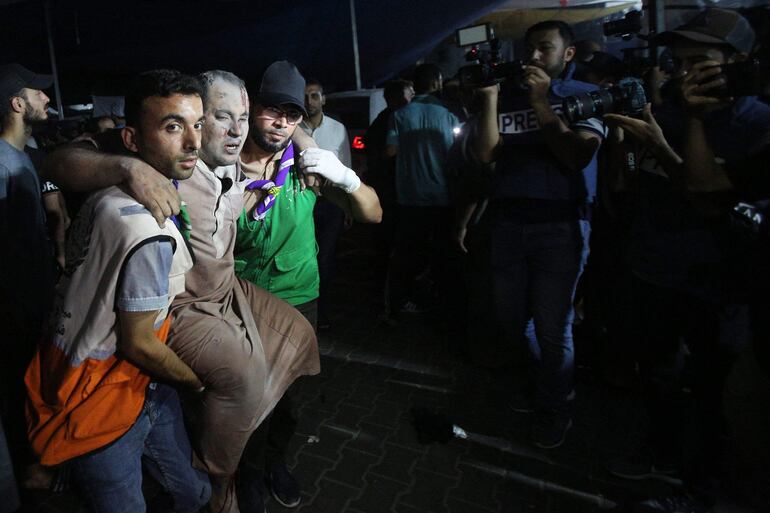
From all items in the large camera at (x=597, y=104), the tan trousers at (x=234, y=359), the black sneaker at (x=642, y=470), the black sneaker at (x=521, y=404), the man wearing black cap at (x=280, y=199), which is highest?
the large camera at (x=597, y=104)

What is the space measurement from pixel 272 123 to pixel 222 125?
288 mm

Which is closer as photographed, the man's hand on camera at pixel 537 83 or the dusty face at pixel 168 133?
the dusty face at pixel 168 133

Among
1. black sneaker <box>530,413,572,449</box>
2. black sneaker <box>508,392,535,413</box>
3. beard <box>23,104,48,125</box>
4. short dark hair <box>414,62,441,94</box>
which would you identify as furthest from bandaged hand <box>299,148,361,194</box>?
short dark hair <box>414,62,441,94</box>

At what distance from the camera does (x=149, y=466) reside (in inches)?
82.8

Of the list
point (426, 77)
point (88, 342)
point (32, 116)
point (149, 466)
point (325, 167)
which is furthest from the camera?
point (426, 77)

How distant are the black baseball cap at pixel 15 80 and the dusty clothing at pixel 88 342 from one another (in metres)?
2.29

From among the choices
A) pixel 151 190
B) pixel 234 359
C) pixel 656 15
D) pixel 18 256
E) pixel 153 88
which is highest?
pixel 656 15

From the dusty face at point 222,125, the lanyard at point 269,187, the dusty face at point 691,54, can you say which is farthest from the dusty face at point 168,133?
the dusty face at point 691,54

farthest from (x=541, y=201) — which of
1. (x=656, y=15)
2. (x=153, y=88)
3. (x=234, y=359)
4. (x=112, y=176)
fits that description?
(x=656, y=15)

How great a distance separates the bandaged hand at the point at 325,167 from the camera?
2324 millimetres

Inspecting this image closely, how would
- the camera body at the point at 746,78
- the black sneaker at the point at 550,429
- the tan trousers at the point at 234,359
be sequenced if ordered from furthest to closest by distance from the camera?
the black sneaker at the point at 550,429
the camera body at the point at 746,78
the tan trousers at the point at 234,359

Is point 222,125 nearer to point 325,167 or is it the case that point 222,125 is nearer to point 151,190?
point 325,167

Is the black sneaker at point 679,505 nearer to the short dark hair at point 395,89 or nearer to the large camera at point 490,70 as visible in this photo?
the large camera at point 490,70

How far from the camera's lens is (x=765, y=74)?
2.12 m
